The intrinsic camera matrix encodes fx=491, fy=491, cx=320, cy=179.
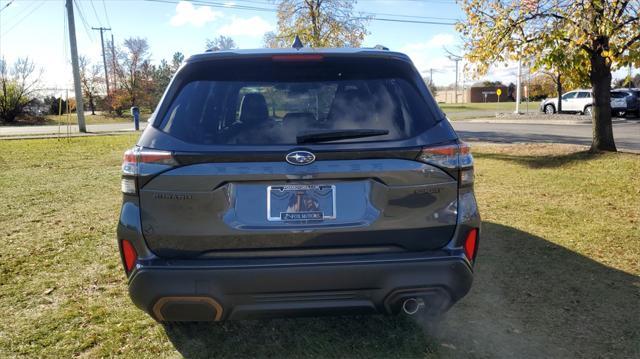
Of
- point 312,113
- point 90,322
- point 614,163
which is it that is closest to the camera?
Answer: point 312,113

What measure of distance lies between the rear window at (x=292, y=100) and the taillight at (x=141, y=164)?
137mm

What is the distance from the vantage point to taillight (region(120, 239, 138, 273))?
98.0 inches

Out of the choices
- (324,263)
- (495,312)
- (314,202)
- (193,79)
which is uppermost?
(193,79)

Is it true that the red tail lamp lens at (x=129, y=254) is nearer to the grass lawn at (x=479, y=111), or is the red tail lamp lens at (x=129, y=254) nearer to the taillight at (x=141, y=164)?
the taillight at (x=141, y=164)


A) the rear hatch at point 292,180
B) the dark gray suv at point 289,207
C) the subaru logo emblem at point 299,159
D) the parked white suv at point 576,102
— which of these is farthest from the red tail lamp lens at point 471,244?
the parked white suv at point 576,102

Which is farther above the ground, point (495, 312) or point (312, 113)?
point (312, 113)

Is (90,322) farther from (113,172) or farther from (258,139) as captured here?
(113,172)

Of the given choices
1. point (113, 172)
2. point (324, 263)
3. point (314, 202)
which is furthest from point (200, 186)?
point (113, 172)

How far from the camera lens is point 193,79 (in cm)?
259

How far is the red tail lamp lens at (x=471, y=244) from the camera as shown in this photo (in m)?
2.58

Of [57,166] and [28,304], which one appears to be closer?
[28,304]

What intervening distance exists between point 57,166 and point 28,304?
904 cm

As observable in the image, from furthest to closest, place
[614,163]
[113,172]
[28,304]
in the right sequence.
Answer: [113,172]
[614,163]
[28,304]

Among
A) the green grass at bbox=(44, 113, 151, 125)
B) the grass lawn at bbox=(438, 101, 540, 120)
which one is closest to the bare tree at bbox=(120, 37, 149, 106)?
the green grass at bbox=(44, 113, 151, 125)
